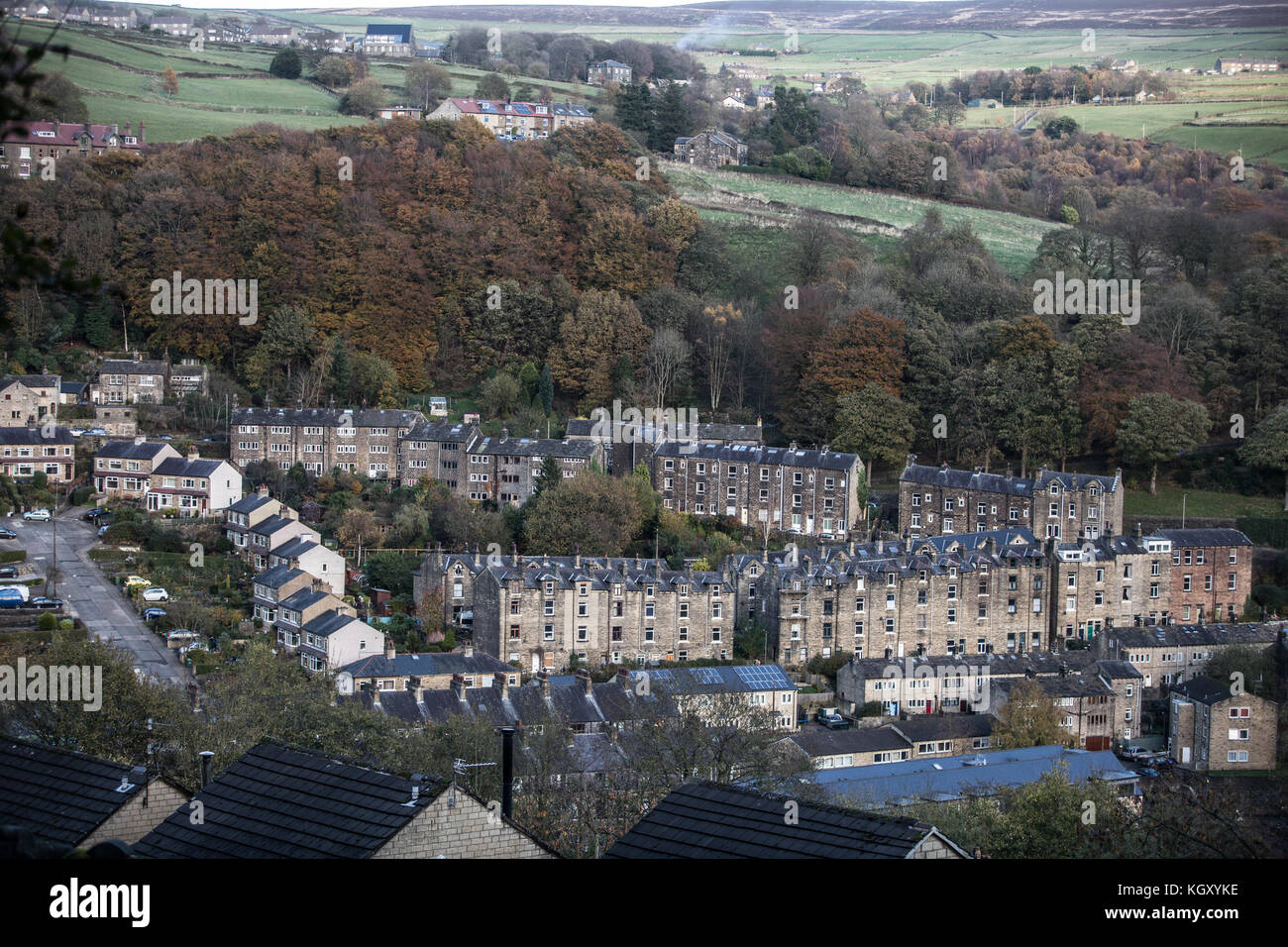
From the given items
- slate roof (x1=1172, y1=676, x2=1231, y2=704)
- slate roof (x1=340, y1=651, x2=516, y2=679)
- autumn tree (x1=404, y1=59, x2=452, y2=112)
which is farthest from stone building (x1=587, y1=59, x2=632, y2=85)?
slate roof (x1=1172, y1=676, x2=1231, y2=704)

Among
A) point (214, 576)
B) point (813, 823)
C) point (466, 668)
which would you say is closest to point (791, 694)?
point (466, 668)

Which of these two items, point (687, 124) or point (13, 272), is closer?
point (13, 272)

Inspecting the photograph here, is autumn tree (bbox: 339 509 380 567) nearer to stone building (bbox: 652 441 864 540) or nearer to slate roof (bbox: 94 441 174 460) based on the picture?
slate roof (bbox: 94 441 174 460)

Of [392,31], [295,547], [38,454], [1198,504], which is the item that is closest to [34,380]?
[38,454]

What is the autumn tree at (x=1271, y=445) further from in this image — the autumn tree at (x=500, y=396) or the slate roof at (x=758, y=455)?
the autumn tree at (x=500, y=396)
